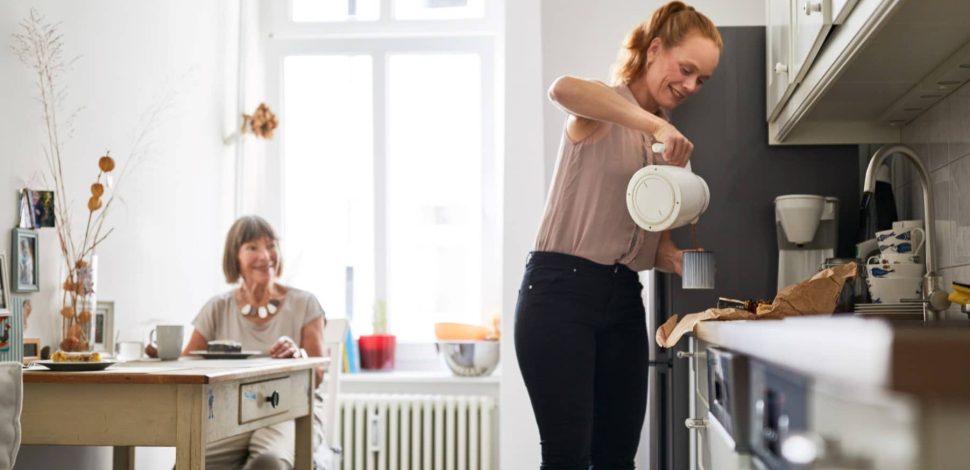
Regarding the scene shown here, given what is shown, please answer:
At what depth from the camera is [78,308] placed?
285 centimetres

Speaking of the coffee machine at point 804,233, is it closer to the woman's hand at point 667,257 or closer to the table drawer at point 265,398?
the woman's hand at point 667,257

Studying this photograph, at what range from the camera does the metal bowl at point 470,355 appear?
13.9ft

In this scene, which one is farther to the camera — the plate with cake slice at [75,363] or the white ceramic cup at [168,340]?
the white ceramic cup at [168,340]

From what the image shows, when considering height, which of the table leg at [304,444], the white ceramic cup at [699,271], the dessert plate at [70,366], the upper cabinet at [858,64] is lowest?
the table leg at [304,444]

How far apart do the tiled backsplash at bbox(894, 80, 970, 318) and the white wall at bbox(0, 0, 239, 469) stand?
1.72m

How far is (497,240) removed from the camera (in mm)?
4504

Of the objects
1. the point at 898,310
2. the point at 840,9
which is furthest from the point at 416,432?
the point at 840,9

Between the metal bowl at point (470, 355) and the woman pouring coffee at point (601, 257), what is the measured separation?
2.17 m

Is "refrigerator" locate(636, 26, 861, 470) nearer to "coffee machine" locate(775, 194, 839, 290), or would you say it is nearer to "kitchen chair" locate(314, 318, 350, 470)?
"coffee machine" locate(775, 194, 839, 290)

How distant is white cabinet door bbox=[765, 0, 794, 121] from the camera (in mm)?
2271

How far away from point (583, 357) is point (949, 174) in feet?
2.66

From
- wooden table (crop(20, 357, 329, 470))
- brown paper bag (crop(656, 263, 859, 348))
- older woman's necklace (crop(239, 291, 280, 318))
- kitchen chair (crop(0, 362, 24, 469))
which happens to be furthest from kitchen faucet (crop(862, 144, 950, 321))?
older woman's necklace (crop(239, 291, 280, 318))

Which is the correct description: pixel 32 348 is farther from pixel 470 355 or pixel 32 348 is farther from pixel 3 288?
pixel 470 355

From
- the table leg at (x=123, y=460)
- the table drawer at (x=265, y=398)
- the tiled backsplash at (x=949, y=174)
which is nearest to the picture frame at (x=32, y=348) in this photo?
the table leg at (x=123, y=460)
